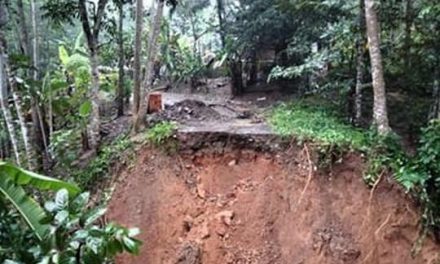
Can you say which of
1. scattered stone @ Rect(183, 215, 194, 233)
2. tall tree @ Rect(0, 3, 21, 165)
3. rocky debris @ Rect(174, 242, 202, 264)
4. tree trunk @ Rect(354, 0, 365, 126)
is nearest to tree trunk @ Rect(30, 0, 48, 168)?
tall tree @ Rect(0, 3, 21, 165)

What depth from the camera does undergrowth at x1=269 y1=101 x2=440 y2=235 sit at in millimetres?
6023

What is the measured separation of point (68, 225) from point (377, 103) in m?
4.19

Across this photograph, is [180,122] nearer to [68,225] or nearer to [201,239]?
[201,239]

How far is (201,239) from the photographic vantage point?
7125mm

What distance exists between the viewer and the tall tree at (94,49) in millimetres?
7973

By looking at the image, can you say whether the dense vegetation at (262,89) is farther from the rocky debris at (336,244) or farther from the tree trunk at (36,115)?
the rocky debris at (336,244)

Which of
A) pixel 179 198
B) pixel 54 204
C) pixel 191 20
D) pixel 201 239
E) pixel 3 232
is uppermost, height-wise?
pixel 191 20

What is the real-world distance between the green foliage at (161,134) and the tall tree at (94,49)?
1217 millimetres

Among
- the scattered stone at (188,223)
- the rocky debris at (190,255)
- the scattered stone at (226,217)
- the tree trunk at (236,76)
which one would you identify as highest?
the tree trunk at (236,76)

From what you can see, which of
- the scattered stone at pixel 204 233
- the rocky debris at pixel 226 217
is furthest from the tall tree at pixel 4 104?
the rocky debris at pixel 226 217

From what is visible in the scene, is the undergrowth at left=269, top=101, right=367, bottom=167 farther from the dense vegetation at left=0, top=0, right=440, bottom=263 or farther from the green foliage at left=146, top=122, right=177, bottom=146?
the green foliage at left=146, top=122, right=177, bottom=146

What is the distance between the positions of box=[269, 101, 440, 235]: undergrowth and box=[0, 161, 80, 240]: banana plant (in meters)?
3.37

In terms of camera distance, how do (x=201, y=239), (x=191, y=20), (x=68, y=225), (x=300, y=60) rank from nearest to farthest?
(x=68, y=225), (x=201, y=239), (x=300, y=60), (x=191, y=20)

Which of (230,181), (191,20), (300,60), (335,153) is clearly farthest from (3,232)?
(191,20)
